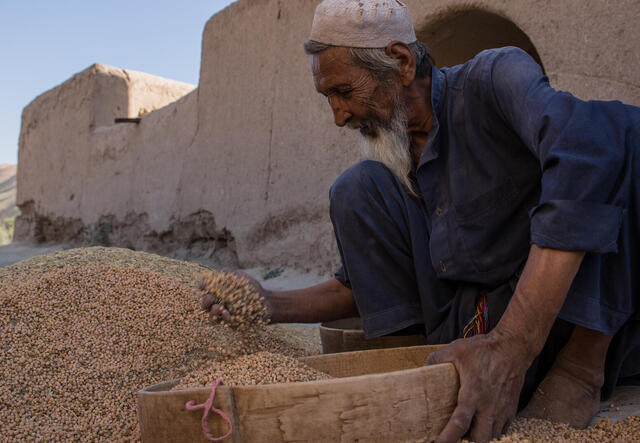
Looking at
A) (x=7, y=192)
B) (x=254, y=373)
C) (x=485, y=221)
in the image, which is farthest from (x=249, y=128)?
(x=7, y=192)

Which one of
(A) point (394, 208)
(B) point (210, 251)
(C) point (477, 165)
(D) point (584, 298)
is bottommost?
(B) point (210, 251)

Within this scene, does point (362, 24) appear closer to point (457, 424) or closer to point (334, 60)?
point (334, 60)

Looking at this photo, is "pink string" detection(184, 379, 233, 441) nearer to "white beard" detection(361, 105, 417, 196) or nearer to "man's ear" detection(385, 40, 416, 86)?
"white beard" detection(361, 105, 417, 196)

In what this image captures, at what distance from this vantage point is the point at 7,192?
38.5 metres

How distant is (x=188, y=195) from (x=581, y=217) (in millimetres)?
5845

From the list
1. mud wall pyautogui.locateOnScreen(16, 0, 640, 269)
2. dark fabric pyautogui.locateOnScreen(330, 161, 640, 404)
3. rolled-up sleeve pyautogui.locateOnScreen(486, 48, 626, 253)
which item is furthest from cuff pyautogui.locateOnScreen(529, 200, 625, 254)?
mud wall pyautogui.locateOnScreen(16, 0, 640, 269)

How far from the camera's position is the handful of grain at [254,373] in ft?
4.21

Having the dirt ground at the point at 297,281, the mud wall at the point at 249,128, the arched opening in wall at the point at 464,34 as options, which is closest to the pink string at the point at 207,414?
the dirt ground at the point at 297,281

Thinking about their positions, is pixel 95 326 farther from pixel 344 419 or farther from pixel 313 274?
pixel 313 274

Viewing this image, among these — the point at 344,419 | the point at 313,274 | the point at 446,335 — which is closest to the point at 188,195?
the point at 313,274

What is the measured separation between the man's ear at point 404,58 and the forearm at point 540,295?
78 centimetres

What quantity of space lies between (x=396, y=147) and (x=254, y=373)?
0.88 m

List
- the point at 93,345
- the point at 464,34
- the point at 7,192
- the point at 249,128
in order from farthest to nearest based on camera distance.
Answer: the point at 7,192, the point at 249,128, the point at 464,34, the point at 93,345

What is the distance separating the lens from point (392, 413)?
1.14 m
